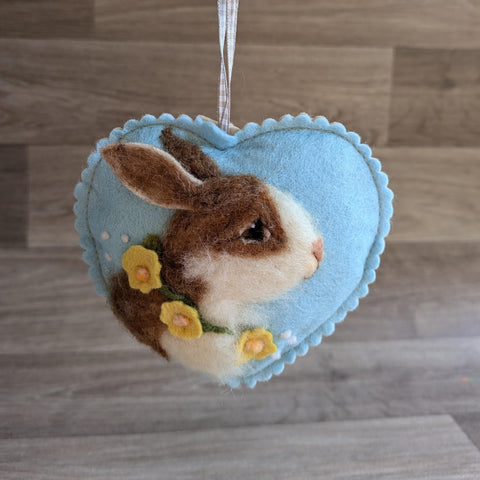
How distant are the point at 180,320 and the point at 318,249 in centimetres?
12

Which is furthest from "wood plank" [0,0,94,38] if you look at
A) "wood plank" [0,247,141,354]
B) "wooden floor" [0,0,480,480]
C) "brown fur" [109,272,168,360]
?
"brown fur" [109,272,168,360]

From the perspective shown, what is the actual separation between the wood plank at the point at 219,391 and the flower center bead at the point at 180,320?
0.34 m

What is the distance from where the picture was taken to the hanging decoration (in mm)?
466

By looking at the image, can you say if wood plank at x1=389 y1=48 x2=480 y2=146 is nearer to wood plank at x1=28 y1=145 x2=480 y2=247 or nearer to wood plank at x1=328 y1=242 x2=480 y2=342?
wood plank at x1=28 y1=145 x2=480 y2=247

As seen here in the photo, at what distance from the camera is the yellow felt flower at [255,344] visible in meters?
0.51

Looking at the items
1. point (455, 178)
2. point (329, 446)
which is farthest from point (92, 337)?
point (455, 178)

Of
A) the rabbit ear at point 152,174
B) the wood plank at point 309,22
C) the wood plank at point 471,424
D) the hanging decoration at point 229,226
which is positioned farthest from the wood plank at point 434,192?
the rabbit ear at point 152,174

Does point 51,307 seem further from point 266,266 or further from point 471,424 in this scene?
point 471,424

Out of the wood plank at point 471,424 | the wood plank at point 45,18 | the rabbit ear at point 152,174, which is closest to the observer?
the rabbit ear at point 152,174

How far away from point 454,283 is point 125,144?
664mm

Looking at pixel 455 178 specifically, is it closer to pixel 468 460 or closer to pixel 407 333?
pixel 407 333

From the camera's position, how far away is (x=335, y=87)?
32.8 inches

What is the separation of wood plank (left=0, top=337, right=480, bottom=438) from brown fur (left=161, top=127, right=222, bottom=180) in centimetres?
41

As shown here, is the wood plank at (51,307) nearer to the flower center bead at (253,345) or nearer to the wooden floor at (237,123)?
the wooden floor at (237,123)
